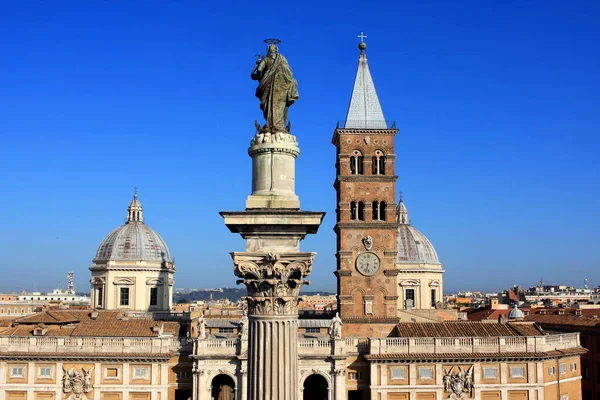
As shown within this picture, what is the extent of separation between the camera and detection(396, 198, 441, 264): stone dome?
66.2 m

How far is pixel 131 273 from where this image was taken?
69625 mm

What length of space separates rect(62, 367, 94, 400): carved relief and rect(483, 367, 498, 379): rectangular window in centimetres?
2428

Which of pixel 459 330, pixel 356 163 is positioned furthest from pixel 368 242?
pixel 459 330

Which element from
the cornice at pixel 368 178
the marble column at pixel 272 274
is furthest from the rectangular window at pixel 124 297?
the marble column at pixel 272 274

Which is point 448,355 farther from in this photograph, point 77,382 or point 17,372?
point 17,372

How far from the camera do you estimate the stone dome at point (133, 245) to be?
231 feet

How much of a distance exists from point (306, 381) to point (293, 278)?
35917mm

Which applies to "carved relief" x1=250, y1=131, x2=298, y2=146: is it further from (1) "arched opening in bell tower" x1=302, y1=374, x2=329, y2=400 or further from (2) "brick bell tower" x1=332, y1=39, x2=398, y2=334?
(2) "brick bell tower" x1=332, y1=39, x2=398, y2=334

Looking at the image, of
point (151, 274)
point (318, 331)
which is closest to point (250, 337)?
point (318, 331)

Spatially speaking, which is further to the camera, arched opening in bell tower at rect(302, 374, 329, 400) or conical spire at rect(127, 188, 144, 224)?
conical spire at rect(127, 188, 144, 224)

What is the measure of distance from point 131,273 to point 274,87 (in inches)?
2347

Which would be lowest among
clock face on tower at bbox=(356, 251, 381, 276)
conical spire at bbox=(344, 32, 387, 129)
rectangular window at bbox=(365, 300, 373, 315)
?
rectangular window at bbox=(365, 300, 373, 315)

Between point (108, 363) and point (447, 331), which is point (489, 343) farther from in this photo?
point (108, 363)

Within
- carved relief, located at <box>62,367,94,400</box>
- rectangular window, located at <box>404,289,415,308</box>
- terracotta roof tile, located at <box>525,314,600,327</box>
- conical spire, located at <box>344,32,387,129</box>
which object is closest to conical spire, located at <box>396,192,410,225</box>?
rectangular window, located at <box>404,289,415,308</box>
